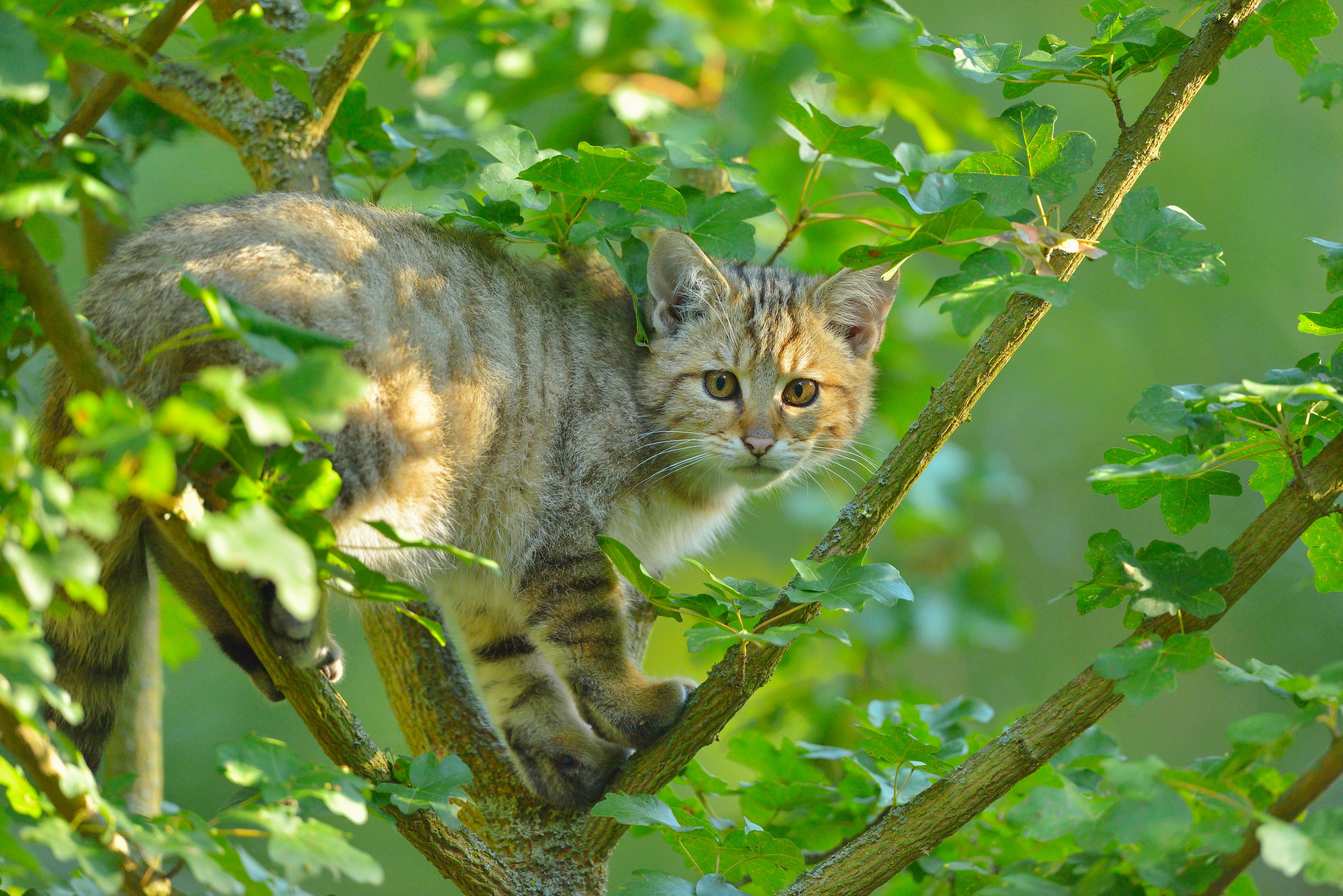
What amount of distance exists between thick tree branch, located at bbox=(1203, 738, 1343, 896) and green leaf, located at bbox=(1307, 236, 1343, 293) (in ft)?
2.88

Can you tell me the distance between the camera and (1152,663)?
5.69 ft

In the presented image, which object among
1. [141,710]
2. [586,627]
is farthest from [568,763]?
[141,710]

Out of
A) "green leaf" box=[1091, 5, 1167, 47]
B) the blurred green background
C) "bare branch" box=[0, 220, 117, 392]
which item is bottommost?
the blurred green background

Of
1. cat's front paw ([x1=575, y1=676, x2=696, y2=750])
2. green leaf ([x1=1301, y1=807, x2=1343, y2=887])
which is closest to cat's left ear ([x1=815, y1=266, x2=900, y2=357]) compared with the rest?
Answer: cat's front paw ([x1=575, y1=676, x2=696, y2=750])

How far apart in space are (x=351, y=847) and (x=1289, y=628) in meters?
8.35

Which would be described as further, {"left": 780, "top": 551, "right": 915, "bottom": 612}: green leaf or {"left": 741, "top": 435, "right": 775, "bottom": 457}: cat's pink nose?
{"left": 741, "top": 435, "right": 775, "bottom": 457}: cat's pink nose

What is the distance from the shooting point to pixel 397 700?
2889 millimetres

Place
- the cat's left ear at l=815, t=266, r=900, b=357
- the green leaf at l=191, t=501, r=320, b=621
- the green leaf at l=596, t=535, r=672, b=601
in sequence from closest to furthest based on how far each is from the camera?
1. the green leaf at l=191, t=501, r=320, b=621
2. the green leaf at l=596, t=535, r=672, b=601
3. the cat's left ear at l=815, t=266, r=900, b=357

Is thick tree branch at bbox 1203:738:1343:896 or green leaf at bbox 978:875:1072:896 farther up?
thick tree branch at bbox 1203:738:1343:896

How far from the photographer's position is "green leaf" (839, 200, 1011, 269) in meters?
2.03

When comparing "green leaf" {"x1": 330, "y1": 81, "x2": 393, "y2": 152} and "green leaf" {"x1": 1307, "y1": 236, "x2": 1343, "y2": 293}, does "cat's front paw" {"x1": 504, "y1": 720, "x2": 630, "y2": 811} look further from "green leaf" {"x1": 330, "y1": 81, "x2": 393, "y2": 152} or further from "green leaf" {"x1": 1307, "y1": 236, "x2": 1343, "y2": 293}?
"green leaf" {"x1": 1307, "y1": 236, "x2": 1343, "y2": 293}

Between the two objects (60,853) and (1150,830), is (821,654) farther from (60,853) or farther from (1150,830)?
(60,853)

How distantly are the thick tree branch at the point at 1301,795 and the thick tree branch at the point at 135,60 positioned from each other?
211 cm

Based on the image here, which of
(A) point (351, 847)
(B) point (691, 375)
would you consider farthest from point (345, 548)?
(B) point (691, 375)
